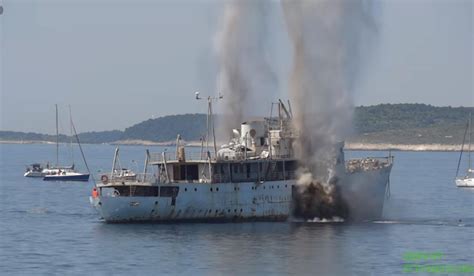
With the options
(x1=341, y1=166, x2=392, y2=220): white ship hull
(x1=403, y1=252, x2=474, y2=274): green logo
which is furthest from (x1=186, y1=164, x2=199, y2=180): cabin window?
(x1=403, y1=252, x2=474, y2=274): green logo

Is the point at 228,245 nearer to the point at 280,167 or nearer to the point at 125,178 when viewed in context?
the point at 125,178

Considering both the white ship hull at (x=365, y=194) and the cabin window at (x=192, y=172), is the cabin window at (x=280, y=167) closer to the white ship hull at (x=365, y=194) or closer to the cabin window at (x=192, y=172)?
the white ship hull at (x=365, y=194)

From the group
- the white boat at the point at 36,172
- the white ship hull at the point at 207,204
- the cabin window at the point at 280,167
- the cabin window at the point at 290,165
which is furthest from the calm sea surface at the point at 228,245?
the white boat at the point at 36,172

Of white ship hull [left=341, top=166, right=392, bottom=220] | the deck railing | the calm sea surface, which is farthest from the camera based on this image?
white ship hull [left=341, top=166, right=392, bottom=220]

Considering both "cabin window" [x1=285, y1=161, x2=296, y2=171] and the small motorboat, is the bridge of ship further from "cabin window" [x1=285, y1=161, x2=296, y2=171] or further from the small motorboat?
the small motorboat

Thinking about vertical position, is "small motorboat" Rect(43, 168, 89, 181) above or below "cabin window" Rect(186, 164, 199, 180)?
below

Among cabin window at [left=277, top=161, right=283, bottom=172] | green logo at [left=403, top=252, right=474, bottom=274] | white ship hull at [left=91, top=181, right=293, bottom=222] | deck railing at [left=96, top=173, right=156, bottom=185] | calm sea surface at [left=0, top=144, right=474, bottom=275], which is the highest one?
cabin window at [left=277, top=161, right=283, bottom=172]

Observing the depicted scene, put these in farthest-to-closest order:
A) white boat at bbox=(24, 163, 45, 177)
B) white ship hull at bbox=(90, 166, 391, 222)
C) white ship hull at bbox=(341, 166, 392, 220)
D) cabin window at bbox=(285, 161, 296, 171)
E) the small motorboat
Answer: white boat at bbox=(24, 163, 45, 177), the small motorboat, white ship hull at bbox=(341, 166, 392, 220), cabin window at bbox=(285, 161, 296, 171), white ship hull at bbox=(90, 166, 391, 222)

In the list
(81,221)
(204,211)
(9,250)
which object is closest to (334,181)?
(204,211)

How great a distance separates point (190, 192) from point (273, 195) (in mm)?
7275

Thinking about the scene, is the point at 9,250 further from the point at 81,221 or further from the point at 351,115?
the point at 351,115

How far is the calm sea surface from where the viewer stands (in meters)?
76.1

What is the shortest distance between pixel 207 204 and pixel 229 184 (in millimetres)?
2268

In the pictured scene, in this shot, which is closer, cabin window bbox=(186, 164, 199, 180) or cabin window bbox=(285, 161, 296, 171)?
cabin window bbox=(186, 164, 199, 180)
